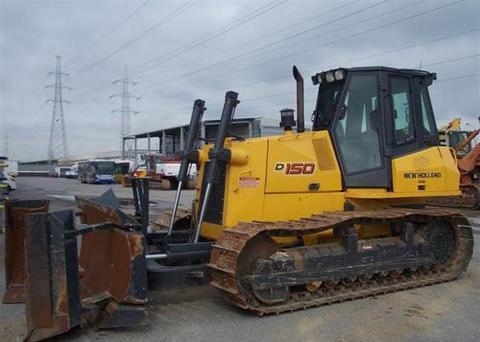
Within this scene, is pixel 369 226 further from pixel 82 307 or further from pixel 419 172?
pixel 82 307

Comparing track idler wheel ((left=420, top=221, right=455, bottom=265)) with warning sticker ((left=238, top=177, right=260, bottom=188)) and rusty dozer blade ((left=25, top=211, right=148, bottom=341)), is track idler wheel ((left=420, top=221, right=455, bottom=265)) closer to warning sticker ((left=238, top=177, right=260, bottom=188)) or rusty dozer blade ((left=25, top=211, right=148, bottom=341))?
warning sticker ((left=238, top=177, right=260, bottom=188))

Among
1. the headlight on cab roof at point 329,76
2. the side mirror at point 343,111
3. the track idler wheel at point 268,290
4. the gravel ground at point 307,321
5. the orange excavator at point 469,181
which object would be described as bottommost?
the gravel ground at point 307,321

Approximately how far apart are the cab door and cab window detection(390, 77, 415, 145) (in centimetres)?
28

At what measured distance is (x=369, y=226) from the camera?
23.2 feet

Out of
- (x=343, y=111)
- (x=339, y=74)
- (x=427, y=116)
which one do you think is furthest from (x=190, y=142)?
(x=427, y=116)

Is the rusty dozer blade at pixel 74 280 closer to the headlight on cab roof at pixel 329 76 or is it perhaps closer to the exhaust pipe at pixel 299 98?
the exhaust pipe at pixel 299 98

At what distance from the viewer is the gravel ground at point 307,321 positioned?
5.01 meters

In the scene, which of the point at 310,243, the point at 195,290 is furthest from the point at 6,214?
the point at 310,243

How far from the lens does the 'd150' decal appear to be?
6.36 m

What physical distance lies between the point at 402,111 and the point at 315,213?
2056 mm

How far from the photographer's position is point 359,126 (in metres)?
6.94

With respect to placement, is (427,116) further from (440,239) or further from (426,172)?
(440,239)

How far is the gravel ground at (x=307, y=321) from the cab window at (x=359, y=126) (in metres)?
1.77

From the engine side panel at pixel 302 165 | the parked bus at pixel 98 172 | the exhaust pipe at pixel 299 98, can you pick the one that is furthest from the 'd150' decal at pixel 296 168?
the parked bus at pixel 98 172
